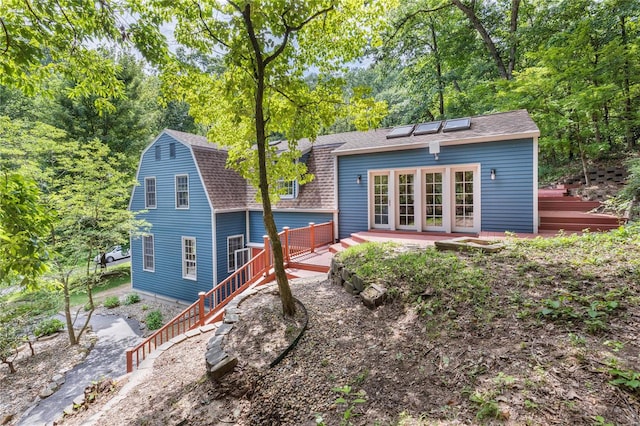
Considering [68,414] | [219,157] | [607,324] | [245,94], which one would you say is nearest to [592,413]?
[607,324]

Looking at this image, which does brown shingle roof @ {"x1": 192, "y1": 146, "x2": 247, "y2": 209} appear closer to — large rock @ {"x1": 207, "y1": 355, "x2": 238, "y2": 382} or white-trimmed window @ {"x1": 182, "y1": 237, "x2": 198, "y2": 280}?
white-trimmed window @ {"x1": 182, "y1": 237, "x2": 198, "y2": 280}

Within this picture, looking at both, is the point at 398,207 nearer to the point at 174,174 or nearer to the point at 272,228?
the point at 272,228

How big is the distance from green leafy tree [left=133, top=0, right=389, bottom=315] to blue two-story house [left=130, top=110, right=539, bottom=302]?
14.1ft

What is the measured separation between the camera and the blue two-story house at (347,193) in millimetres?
7699

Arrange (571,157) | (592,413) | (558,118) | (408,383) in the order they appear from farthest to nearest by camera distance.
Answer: (571,157) < (558,118) < (408,383) < (592,413)

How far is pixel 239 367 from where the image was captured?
3.44 meters

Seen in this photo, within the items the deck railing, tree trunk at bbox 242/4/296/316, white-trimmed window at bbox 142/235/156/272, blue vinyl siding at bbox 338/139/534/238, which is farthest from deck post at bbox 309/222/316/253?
white-trimmed window at bbox 142/235/156/272

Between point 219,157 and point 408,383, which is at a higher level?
point 219,157

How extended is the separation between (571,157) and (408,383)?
1559cm

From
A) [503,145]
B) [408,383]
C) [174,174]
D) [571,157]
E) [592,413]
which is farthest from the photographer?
[571,157]

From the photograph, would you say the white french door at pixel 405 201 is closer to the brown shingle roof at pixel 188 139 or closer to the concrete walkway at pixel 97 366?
the brown shingle roof at pixel 188 139

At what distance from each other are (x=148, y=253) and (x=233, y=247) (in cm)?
436

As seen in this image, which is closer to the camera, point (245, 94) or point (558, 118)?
point (245, 94)

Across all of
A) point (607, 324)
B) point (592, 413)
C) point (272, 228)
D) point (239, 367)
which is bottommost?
point (239, 367)
